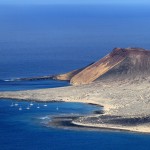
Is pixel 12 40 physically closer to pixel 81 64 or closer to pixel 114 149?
pixel 81 64

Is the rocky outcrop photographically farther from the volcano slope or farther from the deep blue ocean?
the deep blue ocean

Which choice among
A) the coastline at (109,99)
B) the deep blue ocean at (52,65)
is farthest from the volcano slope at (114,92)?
the deep blue ocean at (52,65)

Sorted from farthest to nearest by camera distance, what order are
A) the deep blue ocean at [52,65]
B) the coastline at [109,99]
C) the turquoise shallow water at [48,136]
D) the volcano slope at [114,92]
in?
the volcano slope at [114,92]
the coastline at [109,99]
the deep blue ocean at [52,65]
the turquoise shallow water at [48,136]

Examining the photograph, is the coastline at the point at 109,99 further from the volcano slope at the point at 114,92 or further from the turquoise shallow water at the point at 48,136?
the turquoise shallow water at the point at 48,136

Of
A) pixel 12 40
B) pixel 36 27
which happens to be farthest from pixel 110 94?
pixel 36 27

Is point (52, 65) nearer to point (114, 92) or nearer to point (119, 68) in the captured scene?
point (119, 68)

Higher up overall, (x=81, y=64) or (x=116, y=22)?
(x=116, y=22)

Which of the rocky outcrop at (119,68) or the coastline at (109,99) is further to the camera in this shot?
the rocky outcrop at (119,68)
